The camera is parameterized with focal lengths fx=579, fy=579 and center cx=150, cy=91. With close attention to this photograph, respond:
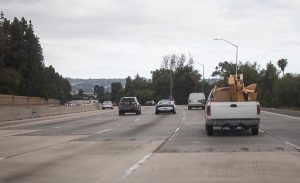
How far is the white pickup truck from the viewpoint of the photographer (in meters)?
24.5

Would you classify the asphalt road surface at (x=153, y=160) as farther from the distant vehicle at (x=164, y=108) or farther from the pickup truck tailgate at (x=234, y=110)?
the distant vehicle at (x=164, y=108)

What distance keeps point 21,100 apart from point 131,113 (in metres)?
20.8

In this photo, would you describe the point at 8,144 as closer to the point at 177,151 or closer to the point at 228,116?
the point at 177,151

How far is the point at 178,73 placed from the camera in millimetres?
173750

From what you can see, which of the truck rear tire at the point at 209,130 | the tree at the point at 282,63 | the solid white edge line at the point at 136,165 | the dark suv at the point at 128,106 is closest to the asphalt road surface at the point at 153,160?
the solid white edge line at the point at 136,165

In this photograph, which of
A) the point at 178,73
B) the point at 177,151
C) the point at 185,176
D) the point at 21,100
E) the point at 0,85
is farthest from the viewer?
the point at 178,73

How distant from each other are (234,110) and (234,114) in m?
0.17

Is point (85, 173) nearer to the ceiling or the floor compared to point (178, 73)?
nearer to the floor

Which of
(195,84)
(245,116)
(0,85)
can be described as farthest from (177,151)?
(195,84)

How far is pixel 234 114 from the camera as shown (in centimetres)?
2455

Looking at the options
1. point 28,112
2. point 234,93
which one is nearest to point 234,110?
point 234,93

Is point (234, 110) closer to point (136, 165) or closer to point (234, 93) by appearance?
point (234, 93)

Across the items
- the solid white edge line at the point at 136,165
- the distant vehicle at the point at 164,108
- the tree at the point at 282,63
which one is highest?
the tree at the point at 282,63

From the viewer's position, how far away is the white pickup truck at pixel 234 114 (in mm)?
24453
